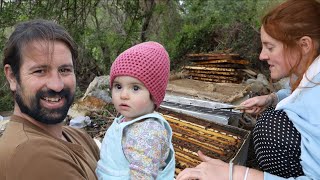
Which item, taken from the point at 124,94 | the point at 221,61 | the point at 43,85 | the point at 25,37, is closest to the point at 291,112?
the point at 124,94

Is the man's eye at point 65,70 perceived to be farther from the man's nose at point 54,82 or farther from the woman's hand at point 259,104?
the woman's hand at point 259,104

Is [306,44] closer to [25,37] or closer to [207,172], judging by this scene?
[207,172]

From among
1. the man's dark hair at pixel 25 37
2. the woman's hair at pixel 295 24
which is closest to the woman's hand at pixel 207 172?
the woman's hair at pixel 295 24

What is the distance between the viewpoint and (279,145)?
2045 mm

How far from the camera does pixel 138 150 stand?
1.76 m

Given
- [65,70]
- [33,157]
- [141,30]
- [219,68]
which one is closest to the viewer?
[33,157]

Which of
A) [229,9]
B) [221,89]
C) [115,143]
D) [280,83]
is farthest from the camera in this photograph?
[229,9]

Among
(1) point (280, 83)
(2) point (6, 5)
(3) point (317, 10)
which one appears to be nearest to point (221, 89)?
(1) point (280, 83)

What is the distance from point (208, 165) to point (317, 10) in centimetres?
129

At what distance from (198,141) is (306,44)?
226cm

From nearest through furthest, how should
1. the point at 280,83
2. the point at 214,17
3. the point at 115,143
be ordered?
the point at 115,143 → the point at 280,83 → the point at 214,17

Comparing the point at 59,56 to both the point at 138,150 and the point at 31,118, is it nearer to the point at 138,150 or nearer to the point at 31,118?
the point at 31,118

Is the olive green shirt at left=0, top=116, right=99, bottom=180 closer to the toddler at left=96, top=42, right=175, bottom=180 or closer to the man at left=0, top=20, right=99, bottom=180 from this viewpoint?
the man at left=0, top=20, right=99, bottom=180

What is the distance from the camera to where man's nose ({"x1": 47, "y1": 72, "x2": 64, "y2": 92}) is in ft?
5.93
